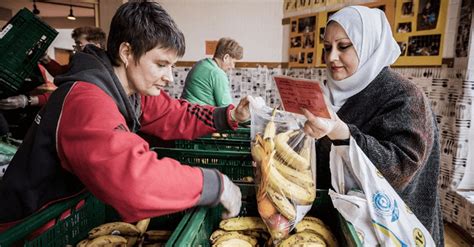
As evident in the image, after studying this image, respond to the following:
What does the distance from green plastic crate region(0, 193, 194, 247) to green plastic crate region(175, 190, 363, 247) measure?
28 millimetres

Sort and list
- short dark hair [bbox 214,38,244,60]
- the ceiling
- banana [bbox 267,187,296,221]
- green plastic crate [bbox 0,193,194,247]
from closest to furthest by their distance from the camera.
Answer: green plastic crate [bbox 0,193,194,247], banana [bbox 267,187,296,221], short dark hair [bbox 214,38,244,60], the ceiling

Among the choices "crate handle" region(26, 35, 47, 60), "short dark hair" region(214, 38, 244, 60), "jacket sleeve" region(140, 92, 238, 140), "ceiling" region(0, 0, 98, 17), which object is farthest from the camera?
"ceiling" region(0, 0, 98, 17)

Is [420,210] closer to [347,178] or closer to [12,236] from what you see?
[347,178]

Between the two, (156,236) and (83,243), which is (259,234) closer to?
(156,236)

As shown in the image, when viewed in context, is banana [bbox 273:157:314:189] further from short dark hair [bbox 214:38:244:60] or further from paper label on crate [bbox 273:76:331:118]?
short dark hair [bbox 214:38:244:60]

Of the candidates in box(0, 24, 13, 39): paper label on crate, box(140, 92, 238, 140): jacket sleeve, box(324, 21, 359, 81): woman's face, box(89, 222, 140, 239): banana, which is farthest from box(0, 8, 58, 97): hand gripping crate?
box(324, 21, 359, 81): woman's face

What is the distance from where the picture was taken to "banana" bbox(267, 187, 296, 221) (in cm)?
93

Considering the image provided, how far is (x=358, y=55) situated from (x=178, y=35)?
0.71 metres

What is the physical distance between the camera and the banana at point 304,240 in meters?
0.91

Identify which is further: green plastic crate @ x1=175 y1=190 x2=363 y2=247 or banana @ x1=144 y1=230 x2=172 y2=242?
banana @ x1=144 y1=230 x2=172 y2=242

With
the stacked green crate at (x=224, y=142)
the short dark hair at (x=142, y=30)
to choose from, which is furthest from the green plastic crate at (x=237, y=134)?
the short dark hair at (x=142, y=30)

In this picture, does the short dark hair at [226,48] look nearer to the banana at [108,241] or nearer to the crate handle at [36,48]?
the crate handle at [36,48]

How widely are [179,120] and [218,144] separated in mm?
276

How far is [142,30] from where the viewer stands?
1006 millimetres
